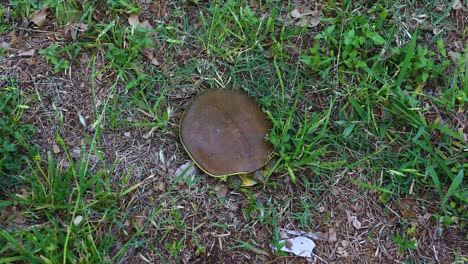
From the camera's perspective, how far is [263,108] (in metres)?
2.87

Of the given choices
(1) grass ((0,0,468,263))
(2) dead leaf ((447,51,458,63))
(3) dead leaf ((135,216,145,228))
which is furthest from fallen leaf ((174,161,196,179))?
(2) dead leaf ((447,51,458,63))

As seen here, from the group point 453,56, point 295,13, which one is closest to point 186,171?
point 295,13

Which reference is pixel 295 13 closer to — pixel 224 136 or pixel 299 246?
pixel 224 136

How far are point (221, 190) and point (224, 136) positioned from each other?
0.33 metres

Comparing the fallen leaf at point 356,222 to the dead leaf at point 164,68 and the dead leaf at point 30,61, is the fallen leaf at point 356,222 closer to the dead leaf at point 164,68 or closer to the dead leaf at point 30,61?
the dead leaf at point 164,68

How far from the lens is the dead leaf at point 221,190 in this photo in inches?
109

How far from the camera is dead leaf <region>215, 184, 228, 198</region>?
2.76m

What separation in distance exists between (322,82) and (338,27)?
384mm

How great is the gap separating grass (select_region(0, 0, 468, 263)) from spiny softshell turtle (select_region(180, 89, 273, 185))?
0.11 meters

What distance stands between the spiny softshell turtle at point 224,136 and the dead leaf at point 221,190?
0.08 meters

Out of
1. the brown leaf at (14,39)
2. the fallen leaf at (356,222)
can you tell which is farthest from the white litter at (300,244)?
the brown leaf at (14,39)

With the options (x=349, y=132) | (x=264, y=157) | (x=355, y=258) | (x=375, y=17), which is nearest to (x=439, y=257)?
(x=355, y=258)

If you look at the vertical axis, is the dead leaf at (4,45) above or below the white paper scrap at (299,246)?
above

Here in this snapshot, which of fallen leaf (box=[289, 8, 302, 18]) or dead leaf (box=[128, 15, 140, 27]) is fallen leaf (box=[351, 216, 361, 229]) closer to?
fallen leaf (box=[289, 8, 302, 18])
